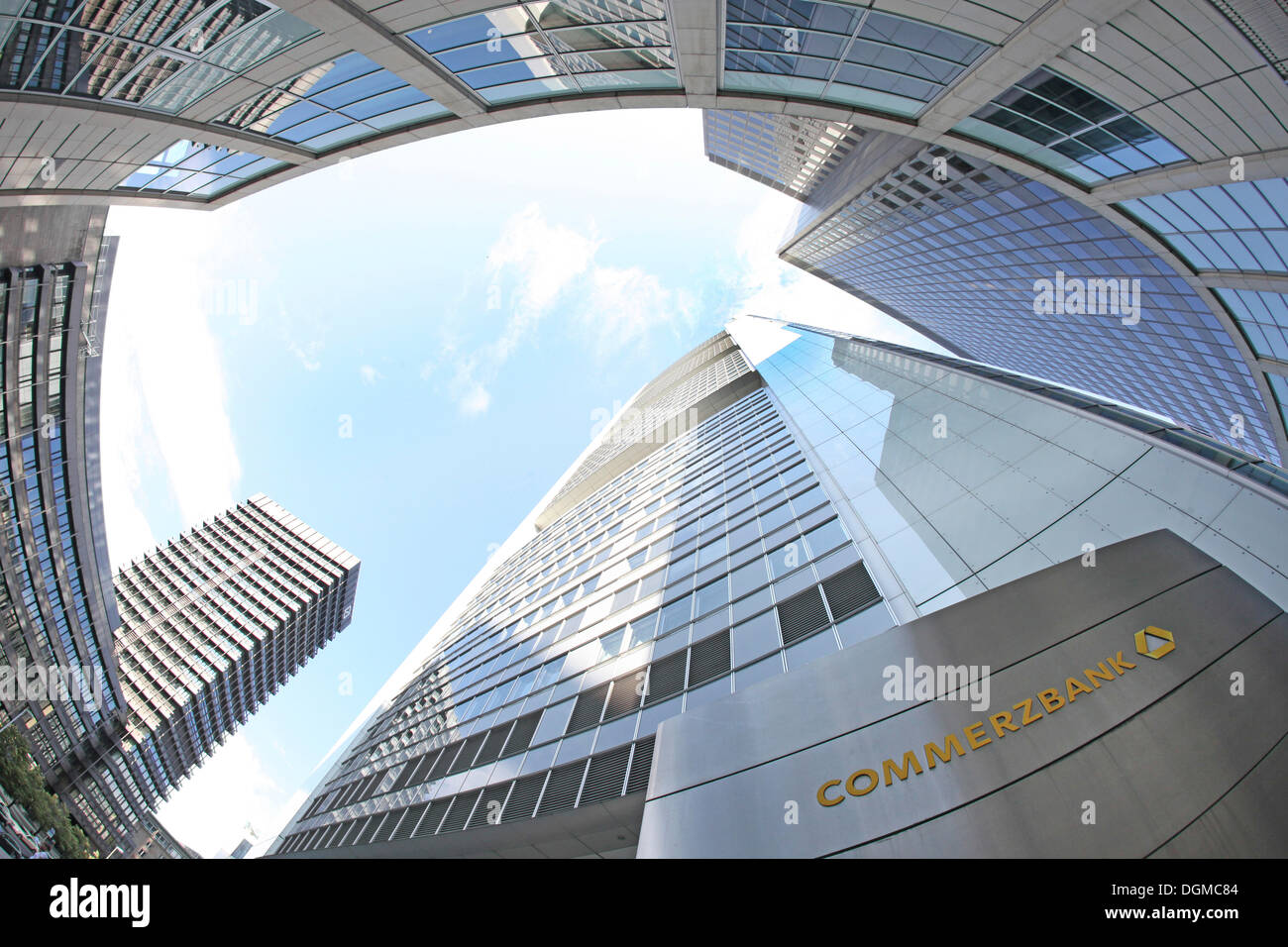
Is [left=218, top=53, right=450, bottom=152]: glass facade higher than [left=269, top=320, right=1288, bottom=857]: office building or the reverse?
higher

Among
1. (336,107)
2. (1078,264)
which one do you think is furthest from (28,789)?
(1078,264)

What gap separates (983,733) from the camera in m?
5.61

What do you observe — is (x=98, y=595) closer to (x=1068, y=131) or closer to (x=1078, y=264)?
(x=1068, y=131)

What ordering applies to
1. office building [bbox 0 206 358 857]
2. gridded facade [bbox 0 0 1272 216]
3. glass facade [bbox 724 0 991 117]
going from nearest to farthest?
gridded facade [bbox 0 0 1272 216], glass facade [bbox 724 0 991 117], office building [bbox 0 206 358 857]

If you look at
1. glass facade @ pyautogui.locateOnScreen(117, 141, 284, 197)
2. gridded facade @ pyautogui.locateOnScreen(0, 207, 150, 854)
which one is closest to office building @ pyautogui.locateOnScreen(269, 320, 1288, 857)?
glass facade @ pyautogui.locateOnScreen(117, 141, 284, 197)

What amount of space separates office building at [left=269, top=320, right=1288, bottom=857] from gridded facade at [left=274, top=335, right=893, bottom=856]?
0.28ft

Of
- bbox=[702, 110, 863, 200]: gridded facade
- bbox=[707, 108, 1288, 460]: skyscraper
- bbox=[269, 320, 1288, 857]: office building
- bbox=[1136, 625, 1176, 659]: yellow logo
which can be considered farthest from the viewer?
bbox=[702, 110, 863, 200]: gridded facade

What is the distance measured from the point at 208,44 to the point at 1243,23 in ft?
63.9

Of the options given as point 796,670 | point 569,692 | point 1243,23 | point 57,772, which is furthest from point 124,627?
point 1243,23

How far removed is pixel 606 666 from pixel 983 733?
10011mm

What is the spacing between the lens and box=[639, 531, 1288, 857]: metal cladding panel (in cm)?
475

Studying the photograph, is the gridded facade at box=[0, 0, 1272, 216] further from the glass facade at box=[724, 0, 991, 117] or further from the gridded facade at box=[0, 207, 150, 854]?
the gridded facade at box=[0, 207, 150, 854]

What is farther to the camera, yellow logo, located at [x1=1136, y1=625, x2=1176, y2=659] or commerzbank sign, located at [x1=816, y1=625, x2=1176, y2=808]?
yellow logo, located at [x1=1136, y1=625, x2=1176, y2=659]
